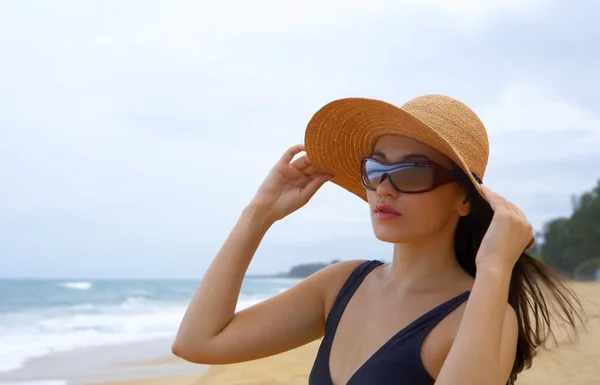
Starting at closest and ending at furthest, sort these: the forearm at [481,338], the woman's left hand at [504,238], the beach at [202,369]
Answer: the forearm at [481,338]
the woman's left hand at [504,238]
the beach at [202,369]

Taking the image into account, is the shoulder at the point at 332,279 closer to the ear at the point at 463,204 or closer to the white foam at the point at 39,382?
the ear at the point at 463,204

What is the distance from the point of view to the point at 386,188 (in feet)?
7.92

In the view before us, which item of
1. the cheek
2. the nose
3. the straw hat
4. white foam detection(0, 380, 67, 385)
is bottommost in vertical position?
white foam detection(0, 380, 67, 385)

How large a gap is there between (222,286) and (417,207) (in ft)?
2.74

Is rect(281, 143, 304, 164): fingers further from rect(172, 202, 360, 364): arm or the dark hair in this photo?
the dark hair

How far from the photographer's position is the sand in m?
Answer: 7.49

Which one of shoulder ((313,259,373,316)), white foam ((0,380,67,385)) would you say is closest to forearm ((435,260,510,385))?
shoulder ((313,259,373,316))

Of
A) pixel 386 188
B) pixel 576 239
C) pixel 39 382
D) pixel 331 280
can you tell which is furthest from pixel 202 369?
pixel 576 239

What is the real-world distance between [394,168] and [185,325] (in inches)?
40.1

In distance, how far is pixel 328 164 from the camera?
117 inches

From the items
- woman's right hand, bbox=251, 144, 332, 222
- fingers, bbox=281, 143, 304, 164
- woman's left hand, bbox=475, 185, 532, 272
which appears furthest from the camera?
fingers, bbox=281, 143, 304, 164

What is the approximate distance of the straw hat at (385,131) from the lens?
2.39 meters

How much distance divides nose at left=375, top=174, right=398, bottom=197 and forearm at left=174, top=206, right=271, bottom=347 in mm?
613

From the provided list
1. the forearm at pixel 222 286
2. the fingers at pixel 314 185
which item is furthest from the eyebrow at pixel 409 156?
the forearm at pixel 222 286
